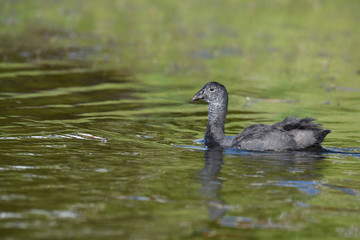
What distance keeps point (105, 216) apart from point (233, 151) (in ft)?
15.0

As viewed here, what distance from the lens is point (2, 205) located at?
7.27m

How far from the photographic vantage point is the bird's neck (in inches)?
462

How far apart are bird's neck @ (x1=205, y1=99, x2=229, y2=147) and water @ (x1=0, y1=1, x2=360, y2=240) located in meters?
0.31

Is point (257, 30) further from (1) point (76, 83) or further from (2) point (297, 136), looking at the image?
(2) point (297, 136)

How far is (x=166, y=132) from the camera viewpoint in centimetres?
1255

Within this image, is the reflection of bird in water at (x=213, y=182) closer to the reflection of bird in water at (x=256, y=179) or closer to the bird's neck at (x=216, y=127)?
the reflection of bird in water at (x=256, y=179)

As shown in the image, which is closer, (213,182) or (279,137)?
(213,182)

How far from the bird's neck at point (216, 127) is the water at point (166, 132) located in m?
0.31

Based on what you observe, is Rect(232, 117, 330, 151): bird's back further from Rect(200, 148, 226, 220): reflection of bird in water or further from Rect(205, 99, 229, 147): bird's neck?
Rect(200, 148, 226, 220): reflection of bird in water

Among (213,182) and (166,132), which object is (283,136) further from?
(213,182)

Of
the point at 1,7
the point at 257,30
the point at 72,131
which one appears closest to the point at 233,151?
the point at 72,131

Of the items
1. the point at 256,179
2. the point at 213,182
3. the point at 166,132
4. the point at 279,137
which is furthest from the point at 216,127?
the point at 213,182

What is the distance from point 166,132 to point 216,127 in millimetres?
1044

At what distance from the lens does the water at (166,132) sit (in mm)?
7113
